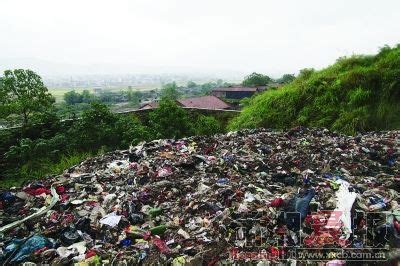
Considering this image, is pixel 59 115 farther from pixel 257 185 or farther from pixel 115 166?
pixel 257 185

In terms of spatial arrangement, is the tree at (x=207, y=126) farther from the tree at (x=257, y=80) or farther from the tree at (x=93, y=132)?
the tree at (x=257, y=80)

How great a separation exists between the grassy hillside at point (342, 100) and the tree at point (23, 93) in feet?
17.8

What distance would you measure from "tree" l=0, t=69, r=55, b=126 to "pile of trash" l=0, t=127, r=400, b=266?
414cm

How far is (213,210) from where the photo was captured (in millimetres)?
3555

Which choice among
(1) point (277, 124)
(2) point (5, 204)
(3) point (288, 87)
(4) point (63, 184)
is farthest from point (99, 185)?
(3) point (288, 87)

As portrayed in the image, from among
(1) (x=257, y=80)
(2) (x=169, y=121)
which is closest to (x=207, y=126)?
(2) (x=169, y=121)

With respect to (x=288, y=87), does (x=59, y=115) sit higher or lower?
lower

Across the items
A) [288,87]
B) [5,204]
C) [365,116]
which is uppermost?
[288,87]

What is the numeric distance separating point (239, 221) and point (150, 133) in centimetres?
535

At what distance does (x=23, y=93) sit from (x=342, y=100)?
8.44m

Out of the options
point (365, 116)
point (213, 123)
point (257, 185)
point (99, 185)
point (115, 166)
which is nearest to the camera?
point (257, 185)

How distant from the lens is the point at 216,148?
598 centimetres

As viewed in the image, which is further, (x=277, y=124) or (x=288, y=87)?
(x=288, y=87)

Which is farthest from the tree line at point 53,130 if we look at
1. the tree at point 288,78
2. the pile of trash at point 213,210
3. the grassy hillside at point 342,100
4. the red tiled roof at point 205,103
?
the red tiled roof at point 205,103
